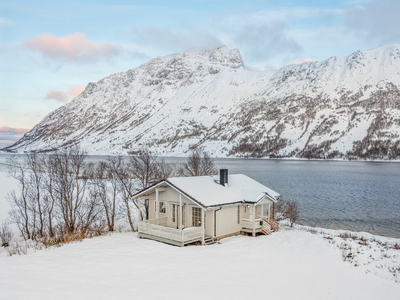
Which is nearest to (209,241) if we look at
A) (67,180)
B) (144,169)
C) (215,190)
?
(215,190)

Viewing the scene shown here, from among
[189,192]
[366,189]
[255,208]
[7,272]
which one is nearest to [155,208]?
[189,192]

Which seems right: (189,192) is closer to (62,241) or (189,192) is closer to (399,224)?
(62,241)

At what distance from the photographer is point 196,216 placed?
23.0 m

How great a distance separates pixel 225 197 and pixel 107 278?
1230 centimetres

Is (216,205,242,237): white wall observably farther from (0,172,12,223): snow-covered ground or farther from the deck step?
(0,172,12,223): snow-covered ground

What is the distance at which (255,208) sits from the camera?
983 inches

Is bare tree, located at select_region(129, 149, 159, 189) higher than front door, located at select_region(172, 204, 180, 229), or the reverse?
bare tree, located at select_region(129, 149, 159, 189)

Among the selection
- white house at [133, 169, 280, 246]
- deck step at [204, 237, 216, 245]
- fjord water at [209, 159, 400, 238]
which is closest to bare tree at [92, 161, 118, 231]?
white house at [133, 169, 280, 246]

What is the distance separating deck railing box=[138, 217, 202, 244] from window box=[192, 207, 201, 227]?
3.34 ft

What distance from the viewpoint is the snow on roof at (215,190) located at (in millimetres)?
22328

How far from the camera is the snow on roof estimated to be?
2233 cm


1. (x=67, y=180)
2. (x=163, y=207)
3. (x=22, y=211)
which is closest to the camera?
(x=163, y=207)

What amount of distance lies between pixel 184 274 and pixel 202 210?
25.0 ft

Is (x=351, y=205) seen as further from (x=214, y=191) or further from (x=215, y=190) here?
(x=214, y=191)
